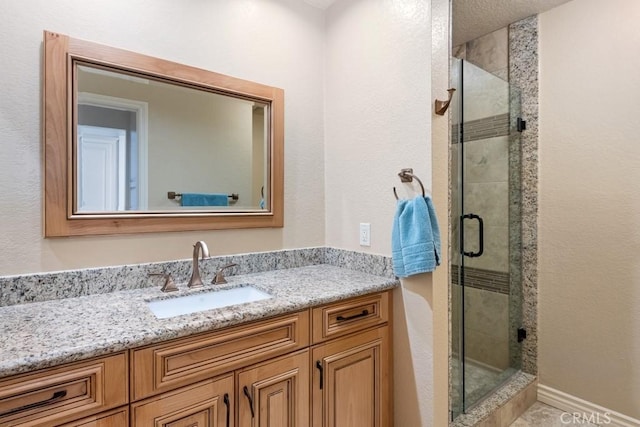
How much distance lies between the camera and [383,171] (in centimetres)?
169

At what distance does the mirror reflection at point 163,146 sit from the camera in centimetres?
137

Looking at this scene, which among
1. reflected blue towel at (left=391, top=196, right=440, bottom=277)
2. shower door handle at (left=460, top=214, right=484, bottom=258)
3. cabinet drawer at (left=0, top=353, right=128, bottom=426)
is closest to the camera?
cabinet drawer at (left=0, top=353, right=128, bottom=426)

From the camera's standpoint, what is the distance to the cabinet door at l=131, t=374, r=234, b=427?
0.97 metres

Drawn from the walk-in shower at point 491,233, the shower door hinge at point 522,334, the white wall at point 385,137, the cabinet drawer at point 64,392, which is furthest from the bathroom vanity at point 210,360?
the shower door hinge at point 522,334

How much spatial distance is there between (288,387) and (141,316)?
0.59 m

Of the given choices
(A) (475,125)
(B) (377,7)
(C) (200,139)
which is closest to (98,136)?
(C) (200,139)

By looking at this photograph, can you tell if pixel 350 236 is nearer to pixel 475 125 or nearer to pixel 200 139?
pixel 200 139

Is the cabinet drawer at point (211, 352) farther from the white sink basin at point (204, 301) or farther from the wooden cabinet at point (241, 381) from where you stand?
the white sink basin at point (204, 301)

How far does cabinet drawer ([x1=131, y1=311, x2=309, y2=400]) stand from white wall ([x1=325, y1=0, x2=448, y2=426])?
1.83 feet

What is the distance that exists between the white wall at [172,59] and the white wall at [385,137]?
0.14m

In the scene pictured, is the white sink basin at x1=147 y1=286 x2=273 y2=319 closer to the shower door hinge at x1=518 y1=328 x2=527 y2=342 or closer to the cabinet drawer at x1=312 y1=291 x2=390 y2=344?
the cabinet drawer at x1=312 y1=291 x2=390 y2=344

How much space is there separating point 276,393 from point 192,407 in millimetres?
305

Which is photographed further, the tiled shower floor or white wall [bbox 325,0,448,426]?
the tiled shower floor

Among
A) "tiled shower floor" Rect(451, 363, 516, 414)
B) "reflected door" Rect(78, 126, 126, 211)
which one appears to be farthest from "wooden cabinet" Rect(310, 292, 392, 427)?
"reflected door" Rect(78, 126, 126, 211)
